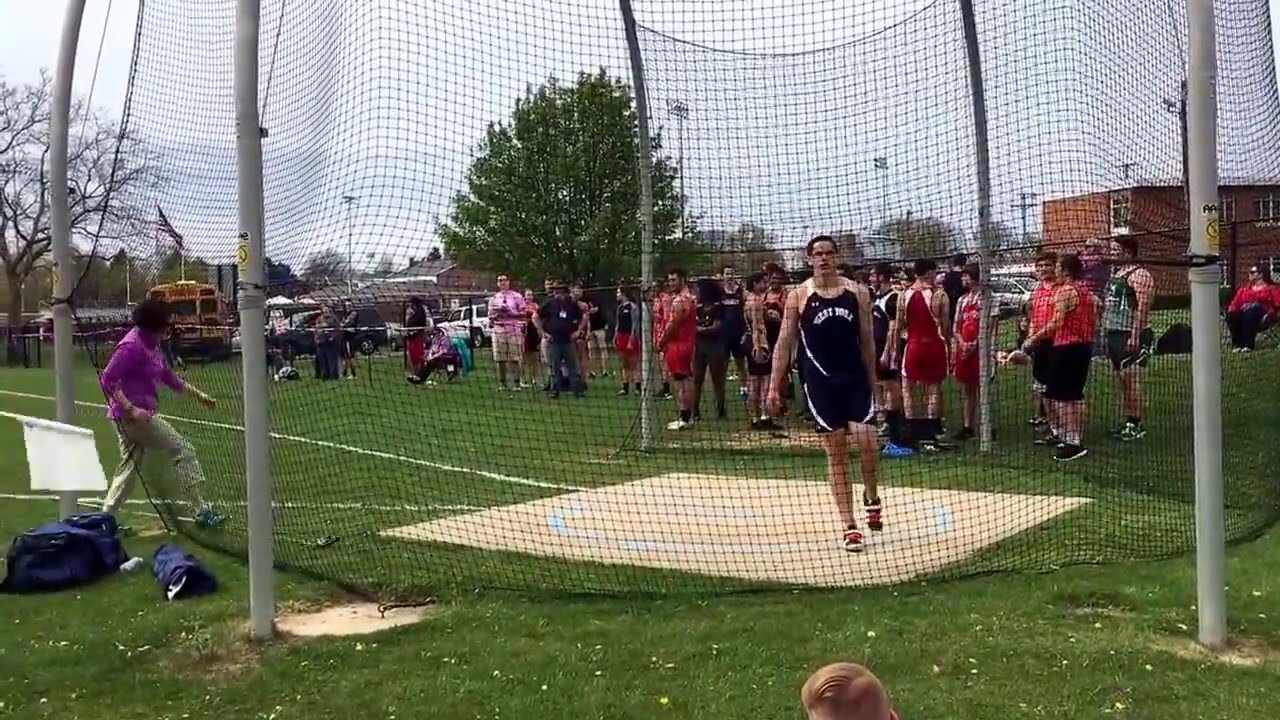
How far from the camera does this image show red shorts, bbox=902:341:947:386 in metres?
10.3

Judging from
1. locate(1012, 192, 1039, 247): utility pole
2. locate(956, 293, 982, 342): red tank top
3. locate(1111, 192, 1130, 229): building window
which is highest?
locate(1012, 192, 1039, 247): utility pole

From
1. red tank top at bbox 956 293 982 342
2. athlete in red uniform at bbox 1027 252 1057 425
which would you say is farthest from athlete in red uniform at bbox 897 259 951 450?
athlete in red uniform at bbox 1027 252 1057 425

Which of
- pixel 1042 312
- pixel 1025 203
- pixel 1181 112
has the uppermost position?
pixel 1181 112

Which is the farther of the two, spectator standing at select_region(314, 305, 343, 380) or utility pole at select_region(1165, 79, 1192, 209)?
spectator standing at select_region(314, 305, 343, 380)

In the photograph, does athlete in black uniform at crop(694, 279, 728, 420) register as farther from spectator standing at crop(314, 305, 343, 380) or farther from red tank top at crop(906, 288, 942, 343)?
spectator standing at crop(314, 305, 343, 380)

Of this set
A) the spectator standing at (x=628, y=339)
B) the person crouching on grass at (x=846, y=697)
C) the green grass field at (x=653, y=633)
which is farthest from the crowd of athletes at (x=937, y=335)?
the person crouching on grass at (x=846, y=697)

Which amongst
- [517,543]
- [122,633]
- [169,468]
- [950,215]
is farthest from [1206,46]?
[169,468]

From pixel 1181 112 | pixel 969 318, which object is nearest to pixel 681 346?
pixel 969 318

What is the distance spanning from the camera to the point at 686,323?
1185 centimetres

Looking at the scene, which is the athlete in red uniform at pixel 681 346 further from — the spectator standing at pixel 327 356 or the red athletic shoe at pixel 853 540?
the red athletic shoe at pixel 853 540

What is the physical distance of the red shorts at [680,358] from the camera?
38.8 ft

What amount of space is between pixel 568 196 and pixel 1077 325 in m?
4.11

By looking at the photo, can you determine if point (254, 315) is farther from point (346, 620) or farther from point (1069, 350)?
point (1069, 350)

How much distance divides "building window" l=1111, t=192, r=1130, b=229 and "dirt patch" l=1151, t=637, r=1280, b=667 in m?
2.84
